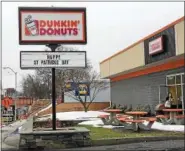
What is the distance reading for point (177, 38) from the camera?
21406 mm

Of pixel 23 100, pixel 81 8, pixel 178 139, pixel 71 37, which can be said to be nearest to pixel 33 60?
pixel 71 37

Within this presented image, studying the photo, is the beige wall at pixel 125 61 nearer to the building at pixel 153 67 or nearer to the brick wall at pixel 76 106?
the building at pixel 153 67

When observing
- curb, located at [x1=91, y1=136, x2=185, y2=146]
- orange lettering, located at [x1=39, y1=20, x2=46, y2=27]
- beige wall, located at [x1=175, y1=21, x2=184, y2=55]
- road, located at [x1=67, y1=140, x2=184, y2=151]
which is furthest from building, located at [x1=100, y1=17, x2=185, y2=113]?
orange lettering, located at [x1=39, y1=20, x2=46, y2=27]

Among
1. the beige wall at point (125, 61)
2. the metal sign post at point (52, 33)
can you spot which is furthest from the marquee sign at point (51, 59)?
the beige wall at point (125, 61)

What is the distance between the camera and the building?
73.8 ft

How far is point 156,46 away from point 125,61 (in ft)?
28.0

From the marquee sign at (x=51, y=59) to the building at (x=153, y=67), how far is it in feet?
24.7

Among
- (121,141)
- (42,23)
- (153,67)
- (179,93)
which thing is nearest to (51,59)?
(42,23)

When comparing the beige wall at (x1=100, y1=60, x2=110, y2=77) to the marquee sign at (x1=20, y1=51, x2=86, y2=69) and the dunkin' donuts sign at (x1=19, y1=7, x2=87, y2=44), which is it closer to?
the marquee sign at (x1=20, y1=51, x2=86, y2=69)

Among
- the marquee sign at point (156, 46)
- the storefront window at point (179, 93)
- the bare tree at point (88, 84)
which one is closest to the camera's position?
the marquee sign at point (156, 46)

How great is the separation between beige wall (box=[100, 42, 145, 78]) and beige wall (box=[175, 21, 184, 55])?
6.46m

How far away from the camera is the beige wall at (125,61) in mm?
28647

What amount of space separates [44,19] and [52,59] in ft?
4.86

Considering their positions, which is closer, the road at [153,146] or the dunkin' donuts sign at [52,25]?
the road at [153,146]
